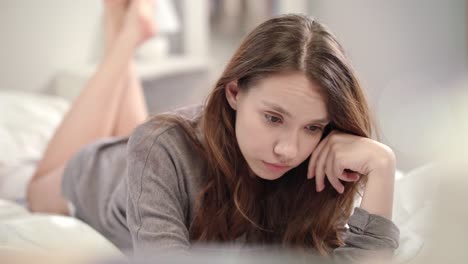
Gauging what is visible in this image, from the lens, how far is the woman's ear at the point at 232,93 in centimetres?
93

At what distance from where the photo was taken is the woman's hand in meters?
0.87

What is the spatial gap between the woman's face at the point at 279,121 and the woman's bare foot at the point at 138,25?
28.9 inches

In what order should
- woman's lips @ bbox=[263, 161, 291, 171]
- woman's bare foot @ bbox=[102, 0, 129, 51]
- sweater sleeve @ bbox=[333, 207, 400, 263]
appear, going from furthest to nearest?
woman's bare foot @ bbox=[102, 0, 129, 51] < woman's lips @ bbox=[263, 161, 291, 171] < sweater sleeve @ bbox=[333, 207, 400, 263]

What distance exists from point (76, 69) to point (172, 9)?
0.62m

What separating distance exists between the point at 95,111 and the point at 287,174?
2.19 feet

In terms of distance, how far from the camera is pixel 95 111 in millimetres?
1498

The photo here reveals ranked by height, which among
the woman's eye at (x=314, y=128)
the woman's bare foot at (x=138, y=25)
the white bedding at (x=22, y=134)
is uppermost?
the woman's bare foot at (x=138, y=25)

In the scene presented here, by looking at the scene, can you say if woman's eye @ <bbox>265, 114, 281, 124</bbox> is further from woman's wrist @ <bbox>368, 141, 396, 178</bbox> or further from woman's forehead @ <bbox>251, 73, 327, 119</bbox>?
woman's wrist @ <bbox>368, 141, 396, 178</bbox>

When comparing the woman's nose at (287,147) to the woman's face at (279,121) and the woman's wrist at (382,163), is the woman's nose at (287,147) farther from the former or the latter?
the woman's wrist at (382,163)

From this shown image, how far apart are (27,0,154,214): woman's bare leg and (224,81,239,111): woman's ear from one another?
2.05 ft

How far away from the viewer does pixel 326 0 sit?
237 cm

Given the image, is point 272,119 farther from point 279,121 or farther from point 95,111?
point 95,111

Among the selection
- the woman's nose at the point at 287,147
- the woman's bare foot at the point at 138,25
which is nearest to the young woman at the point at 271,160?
the woman's nose at the point at 287,147

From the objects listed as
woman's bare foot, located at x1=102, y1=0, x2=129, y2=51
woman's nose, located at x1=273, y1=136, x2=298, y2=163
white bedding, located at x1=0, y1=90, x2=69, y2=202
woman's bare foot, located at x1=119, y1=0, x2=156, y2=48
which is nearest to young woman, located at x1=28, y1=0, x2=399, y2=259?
woman's nose, located at x1=273, y1=136, x2=298, y2=163
